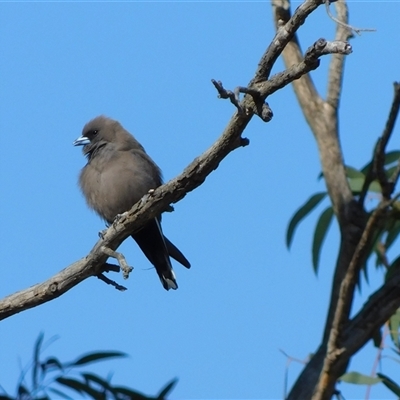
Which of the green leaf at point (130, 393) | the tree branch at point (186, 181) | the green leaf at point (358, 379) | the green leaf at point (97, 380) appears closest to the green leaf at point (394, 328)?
the green leaf at point (358, 379)

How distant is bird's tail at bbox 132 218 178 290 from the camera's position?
5.37 metres

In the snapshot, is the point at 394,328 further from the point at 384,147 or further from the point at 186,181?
the point at 186,181

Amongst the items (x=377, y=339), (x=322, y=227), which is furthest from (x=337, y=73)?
(x=377, y=339)

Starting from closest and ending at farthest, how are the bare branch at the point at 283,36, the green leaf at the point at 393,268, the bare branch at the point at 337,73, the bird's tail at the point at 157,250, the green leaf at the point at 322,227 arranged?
the bare branch at the point at 283,36 → the green leaf at the point at 393,268 → the bird's tail at the point at 157,250 → the bare branch at the point at 337,73 → the green leaf at the point at 322,227

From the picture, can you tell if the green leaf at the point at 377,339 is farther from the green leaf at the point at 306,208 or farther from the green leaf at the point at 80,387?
the green leaf at the point at 80,387

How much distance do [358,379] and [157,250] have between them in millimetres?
1355

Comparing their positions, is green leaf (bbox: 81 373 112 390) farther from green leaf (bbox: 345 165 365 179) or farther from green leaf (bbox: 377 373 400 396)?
green leaf (bbox: 345 165 365 179)

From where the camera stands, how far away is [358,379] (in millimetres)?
5062

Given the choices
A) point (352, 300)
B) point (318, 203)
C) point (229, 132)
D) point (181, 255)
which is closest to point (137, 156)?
point (181, 255)

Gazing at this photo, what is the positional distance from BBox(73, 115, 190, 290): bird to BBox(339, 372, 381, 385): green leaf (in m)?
1.05

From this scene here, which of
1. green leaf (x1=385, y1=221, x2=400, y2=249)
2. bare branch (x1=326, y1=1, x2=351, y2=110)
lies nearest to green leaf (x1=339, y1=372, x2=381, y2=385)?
green leaf (x1=385, y1=221, x2=400, y2=249)

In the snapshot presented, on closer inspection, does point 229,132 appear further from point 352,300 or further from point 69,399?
point 69,399

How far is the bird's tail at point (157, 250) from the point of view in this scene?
5367 millimetres

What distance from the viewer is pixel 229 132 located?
145 inches
